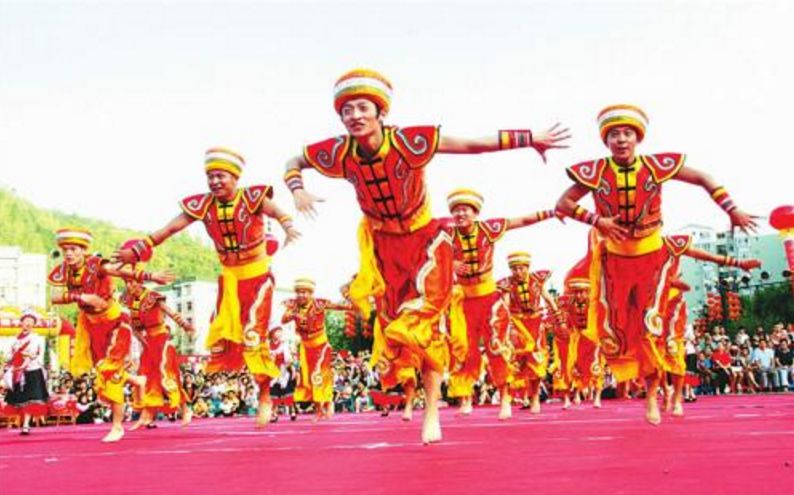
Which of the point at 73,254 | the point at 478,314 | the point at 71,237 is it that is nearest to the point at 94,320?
the point at 73,254

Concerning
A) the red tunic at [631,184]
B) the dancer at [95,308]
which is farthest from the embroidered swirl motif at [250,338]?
the red tunic at [631,184]

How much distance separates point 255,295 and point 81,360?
75.8 inches

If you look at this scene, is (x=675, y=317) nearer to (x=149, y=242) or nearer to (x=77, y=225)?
(x=149, y=242)

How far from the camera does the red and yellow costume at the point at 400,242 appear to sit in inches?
228

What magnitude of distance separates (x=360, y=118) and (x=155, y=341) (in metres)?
7.84

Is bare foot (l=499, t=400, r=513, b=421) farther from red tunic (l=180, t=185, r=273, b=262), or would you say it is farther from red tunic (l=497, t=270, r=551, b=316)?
red tunic (l=180, t=185, r=273, b=262)

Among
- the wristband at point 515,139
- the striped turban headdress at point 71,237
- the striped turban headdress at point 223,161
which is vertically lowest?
the wristband at point 515,139

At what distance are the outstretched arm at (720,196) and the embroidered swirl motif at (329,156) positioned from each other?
273cm

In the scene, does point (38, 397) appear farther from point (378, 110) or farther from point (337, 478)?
point (337, 478)

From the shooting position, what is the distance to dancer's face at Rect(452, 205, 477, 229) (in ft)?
34.4

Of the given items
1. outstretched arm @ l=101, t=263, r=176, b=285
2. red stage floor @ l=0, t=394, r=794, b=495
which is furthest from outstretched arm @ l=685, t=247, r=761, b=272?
outstretched arm @ l=101, t=263, r=176, b=285

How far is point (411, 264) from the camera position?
6035 millimetres

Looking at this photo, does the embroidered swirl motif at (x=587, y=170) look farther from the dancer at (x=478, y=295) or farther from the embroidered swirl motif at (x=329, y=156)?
the dancer at (x=478, y=295)

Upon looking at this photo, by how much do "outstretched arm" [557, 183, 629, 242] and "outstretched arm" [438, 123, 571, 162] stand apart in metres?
1.47
